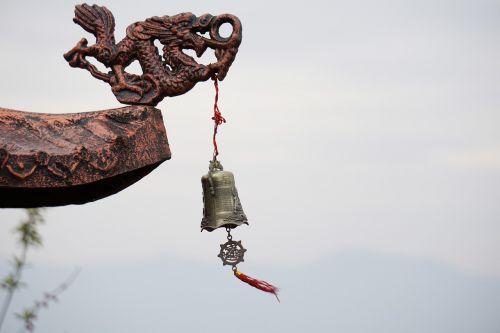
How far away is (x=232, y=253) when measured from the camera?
4539mm

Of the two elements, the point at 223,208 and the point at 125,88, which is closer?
the point at 125,88

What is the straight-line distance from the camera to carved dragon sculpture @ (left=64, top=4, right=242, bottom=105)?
4207 mm

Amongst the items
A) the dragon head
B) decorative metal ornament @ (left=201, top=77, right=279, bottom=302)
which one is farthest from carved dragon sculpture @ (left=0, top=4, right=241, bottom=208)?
decorative metal ornament @ (left=201, top=77, right=279, bottom=302)

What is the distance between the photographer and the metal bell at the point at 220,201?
448cm

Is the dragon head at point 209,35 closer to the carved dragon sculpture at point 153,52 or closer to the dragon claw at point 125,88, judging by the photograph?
the carved dragon sculpture at point 153,52

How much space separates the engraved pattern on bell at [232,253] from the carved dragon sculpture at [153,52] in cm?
70

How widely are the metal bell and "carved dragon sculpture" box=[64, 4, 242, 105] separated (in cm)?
45

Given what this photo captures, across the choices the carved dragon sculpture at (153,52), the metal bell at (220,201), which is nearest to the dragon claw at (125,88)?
the carved dragon sculpture at (153,52)

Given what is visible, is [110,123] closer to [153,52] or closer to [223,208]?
[153,52]

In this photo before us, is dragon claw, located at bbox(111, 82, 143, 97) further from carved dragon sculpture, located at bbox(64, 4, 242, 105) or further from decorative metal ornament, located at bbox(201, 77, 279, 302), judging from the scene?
decorative metal ornament, located at bbox(201, 77, 279, 302)

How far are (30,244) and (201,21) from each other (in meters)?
2.17

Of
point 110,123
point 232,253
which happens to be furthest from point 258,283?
point 110,123

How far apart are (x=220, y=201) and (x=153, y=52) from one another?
2.19 feet

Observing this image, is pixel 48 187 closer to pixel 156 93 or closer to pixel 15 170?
pixel 15 170
